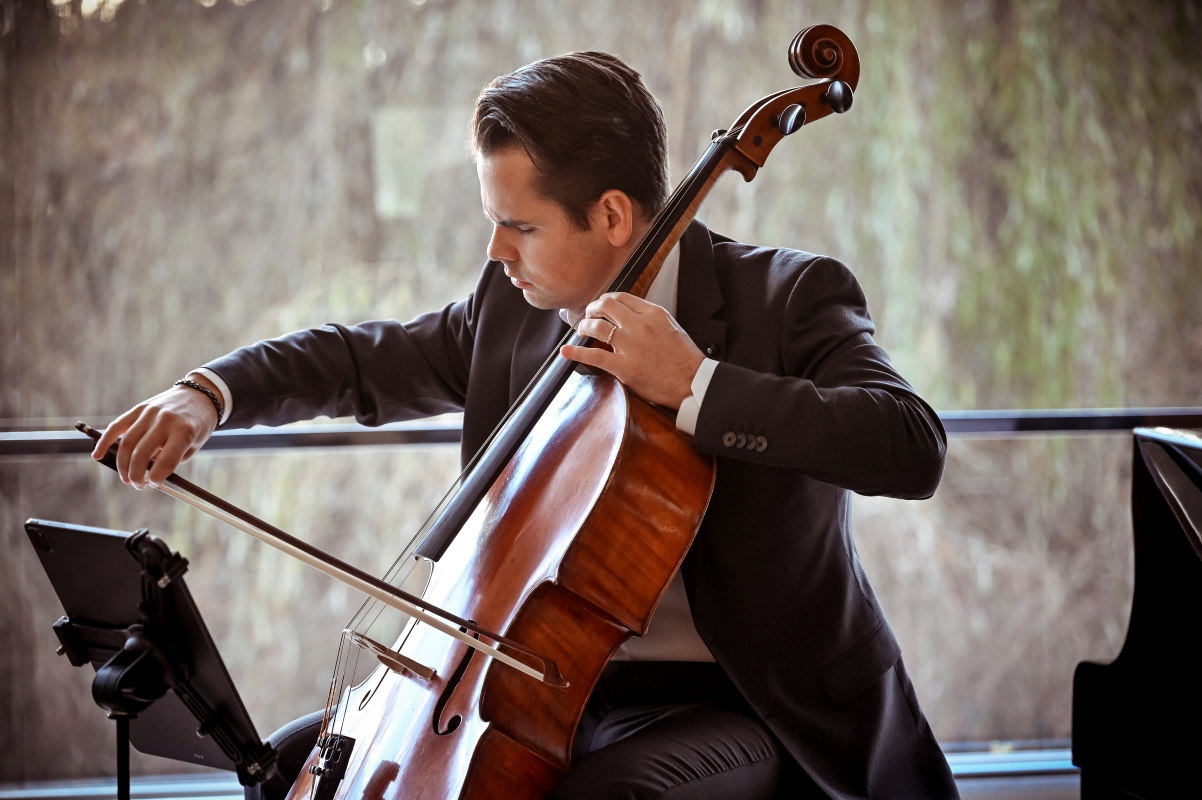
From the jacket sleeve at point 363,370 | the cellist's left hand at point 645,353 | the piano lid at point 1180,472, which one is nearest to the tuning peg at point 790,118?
the cellist's left hand at point 645,353

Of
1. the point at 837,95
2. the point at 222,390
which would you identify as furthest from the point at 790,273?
the point at 222,390

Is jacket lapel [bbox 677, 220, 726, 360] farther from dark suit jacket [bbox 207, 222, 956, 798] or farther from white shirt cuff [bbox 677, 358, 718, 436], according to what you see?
white shirt cuff [bbox 677, 358, 718, 436]

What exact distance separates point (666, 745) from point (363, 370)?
0.78m

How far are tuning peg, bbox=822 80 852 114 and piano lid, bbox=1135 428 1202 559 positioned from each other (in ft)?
2.03

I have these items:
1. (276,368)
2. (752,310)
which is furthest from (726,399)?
(276,368)

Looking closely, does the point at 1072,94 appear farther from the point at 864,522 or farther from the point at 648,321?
the point at 648,321

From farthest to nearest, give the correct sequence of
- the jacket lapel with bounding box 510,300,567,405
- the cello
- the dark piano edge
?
the dark piano edge → the jacket lapel with bounding box 510,300,567,405 → the cello

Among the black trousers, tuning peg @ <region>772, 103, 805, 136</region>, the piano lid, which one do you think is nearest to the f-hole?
the black trousers

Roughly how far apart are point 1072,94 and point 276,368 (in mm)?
2039

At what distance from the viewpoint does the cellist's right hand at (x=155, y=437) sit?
1152 millimetres

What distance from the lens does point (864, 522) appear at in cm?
244

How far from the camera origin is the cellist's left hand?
1.09 m

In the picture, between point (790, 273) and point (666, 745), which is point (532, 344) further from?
point (666, 745)

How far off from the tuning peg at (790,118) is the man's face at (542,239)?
0.76 ft
